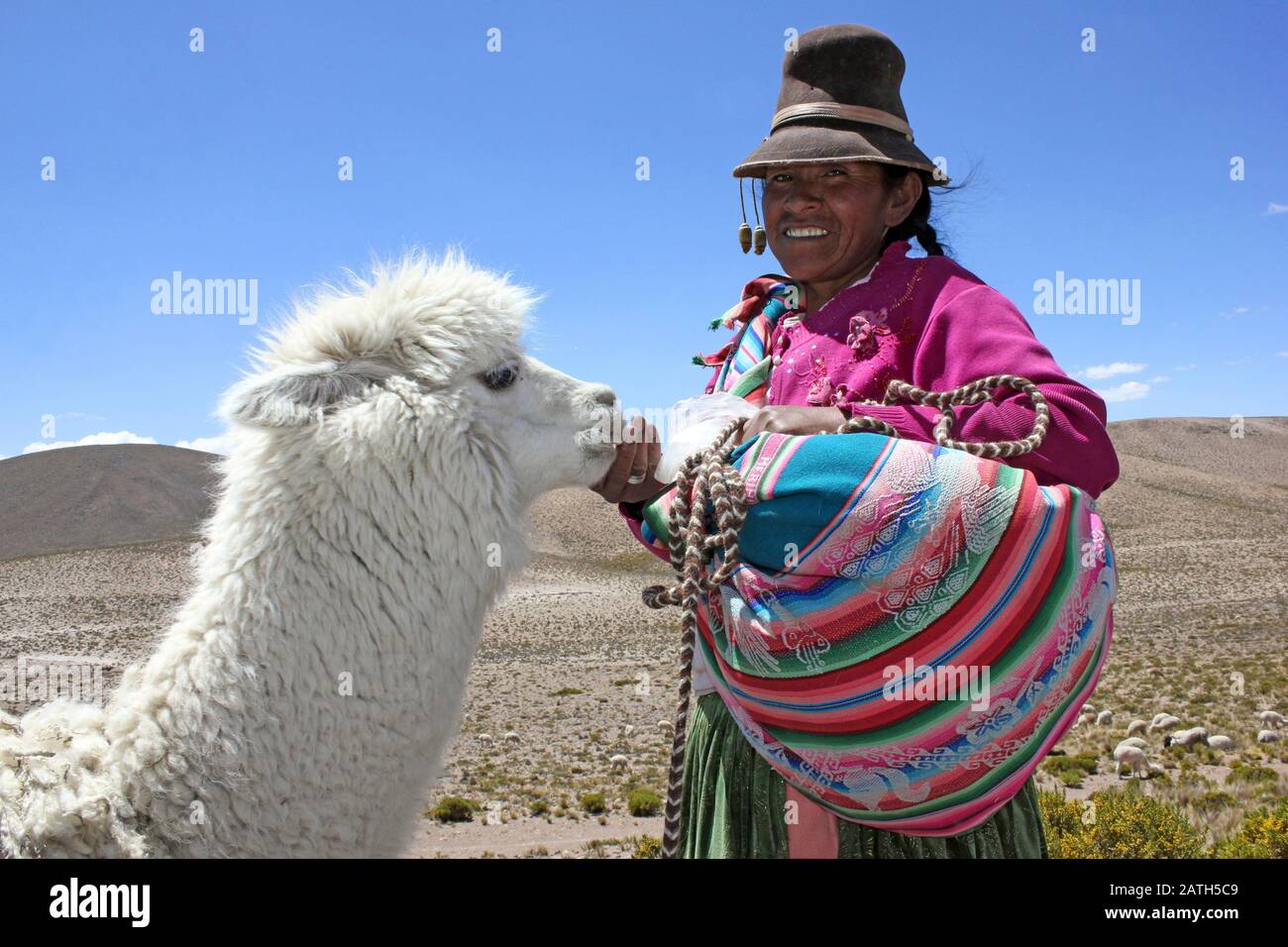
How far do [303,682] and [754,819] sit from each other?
101 centimetres

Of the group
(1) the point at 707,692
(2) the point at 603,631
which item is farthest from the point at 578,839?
(2) the point at 603,631

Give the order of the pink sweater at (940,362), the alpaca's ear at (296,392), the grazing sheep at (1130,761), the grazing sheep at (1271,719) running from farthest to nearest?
1. the grazing sheep at (1271,719)
2. the grazing sheep at (1130,761)
3. the alpaca's ear at (296,392)
4. the pink sweater at (940,362)

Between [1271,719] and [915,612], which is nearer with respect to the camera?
[915,612]

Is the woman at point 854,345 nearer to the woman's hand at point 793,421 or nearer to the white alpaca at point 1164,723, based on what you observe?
the woman's hand at point 793,421

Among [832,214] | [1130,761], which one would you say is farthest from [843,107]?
[1130,761]

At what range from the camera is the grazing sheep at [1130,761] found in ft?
33.6

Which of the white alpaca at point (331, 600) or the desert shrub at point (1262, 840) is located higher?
the white alpaca at point (331, 600)

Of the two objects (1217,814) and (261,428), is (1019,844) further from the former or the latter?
(1217,814)

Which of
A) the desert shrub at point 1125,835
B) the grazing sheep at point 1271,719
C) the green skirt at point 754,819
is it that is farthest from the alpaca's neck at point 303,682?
the grazing sheep at point 1271,719

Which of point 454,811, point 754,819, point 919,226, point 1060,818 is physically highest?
point 919,226

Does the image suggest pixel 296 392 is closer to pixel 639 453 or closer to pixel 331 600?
pixel 331 600

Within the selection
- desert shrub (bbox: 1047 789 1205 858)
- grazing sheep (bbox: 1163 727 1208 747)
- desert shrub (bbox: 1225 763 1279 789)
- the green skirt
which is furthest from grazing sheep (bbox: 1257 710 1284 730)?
the green skirt

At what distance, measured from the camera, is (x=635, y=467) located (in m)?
1.97

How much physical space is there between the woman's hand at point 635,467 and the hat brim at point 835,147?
0.67 meters
